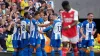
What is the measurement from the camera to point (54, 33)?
17.0 metres

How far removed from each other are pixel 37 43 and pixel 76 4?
850 centimetres

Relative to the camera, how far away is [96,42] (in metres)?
19.9

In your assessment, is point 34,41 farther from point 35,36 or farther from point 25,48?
point 25,48

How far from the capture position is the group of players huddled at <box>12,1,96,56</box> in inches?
567

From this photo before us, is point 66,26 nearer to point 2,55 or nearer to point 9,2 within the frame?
point 2,55

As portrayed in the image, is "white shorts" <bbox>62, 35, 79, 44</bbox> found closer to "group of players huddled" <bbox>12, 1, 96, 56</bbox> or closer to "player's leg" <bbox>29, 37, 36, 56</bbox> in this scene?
"group of players huddled" <bbox>12, 1, 96, 56</bbox>

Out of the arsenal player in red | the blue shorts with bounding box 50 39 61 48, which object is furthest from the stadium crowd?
the arsenal player in red

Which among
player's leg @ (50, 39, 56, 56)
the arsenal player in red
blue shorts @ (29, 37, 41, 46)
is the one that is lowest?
player's leg @ (50, 39, 56, 56)

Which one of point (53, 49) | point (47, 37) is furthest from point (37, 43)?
point (47, 37)

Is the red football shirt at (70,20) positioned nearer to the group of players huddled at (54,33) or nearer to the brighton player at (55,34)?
the group of players huddled at (54,33)

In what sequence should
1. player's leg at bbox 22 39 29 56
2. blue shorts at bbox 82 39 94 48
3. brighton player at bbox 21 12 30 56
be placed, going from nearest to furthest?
brighton player at bbox 21 12 30 56
player's leg at bbox 22 39 29 56
blue shorts at bbox 82 39 94 48

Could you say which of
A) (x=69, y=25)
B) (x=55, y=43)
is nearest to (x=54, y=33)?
(x=55, y=43)

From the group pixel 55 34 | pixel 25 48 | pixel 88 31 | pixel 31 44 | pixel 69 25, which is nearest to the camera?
pixel 69 25

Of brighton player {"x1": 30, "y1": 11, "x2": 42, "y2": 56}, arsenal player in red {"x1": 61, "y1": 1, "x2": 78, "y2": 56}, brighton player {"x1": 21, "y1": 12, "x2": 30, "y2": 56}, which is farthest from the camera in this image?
brighton player {"x1": 21, "y1": 12, "x2": 30, "y2": 56}
